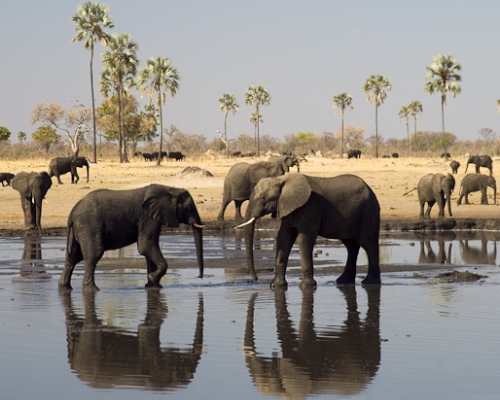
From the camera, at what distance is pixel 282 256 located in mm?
15414

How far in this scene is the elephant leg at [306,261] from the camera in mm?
15414

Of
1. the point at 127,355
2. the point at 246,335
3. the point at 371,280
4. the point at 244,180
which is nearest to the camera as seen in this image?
the point at 127,355

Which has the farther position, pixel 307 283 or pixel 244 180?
pixel 244 180

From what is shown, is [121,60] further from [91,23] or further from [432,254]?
[432,254]

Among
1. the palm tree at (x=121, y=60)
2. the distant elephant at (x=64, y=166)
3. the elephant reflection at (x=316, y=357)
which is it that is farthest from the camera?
the palm tree at (x=121, y=60)

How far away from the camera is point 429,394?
28.5 ft

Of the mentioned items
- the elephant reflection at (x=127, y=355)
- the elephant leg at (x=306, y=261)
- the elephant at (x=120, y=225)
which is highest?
the elephant at (x=120, y=225)

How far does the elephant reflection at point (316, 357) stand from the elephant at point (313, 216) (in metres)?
2.31

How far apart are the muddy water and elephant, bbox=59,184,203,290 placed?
0.43 meters

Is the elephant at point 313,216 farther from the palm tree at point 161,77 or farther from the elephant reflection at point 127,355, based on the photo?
the palm tree at point 161,77

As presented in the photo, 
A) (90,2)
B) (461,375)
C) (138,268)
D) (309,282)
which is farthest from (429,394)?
(90,2)

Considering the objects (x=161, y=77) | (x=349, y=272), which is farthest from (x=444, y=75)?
(x=349, y=272)

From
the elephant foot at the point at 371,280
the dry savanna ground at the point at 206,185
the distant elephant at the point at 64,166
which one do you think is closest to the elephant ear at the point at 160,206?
the elephant foot at the point at 371,280

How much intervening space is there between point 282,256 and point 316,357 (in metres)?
5.25
